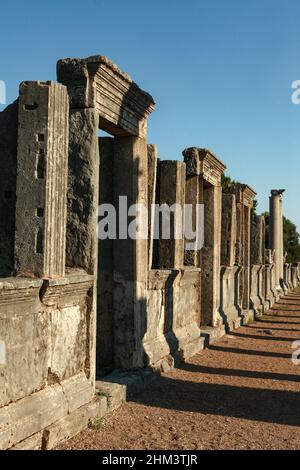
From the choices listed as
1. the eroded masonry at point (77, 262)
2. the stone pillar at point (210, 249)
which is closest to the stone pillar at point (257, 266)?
the stone pillar at point (210, 249)

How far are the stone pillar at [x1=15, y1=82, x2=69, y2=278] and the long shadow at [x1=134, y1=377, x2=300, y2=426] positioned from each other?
2349mm

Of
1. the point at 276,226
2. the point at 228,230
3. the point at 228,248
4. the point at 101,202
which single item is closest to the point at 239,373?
the point at 101,202

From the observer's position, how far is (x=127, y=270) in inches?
274

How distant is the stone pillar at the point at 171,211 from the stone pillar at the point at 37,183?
419 centimetres

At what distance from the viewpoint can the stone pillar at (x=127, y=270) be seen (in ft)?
22.7

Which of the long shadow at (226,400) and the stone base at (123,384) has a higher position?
the stone base at (123,384)

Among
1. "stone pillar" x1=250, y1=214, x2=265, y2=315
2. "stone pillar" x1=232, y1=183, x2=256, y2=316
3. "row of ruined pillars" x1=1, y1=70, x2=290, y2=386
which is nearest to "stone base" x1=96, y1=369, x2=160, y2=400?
"row of ruined pillars" x1=1, y1=70, x2=290, y2=386

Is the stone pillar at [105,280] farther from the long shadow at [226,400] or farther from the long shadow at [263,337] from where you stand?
the long shadow at [263,337]

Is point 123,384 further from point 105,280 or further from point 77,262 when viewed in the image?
point 77,262

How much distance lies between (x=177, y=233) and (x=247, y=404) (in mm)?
3331

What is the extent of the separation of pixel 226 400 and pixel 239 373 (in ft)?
5.57

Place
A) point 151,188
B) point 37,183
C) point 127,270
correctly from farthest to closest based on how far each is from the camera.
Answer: point 151,188 < point 127,270 < point 37,183

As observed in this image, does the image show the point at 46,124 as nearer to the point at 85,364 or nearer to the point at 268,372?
the point at 85,364

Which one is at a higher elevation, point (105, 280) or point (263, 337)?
point (105, 280)
